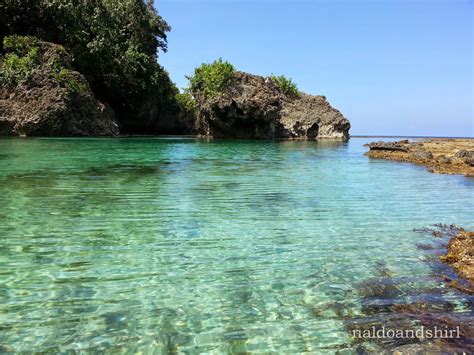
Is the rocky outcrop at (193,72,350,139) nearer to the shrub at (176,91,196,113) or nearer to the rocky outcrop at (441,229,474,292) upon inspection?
the shrub at (176,91,196,113)

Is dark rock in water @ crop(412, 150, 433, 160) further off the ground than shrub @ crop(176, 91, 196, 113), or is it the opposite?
shrub @ crop(176, 91, 196, 113)

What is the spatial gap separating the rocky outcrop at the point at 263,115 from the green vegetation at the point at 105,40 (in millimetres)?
7365

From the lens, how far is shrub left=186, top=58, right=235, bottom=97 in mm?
55747

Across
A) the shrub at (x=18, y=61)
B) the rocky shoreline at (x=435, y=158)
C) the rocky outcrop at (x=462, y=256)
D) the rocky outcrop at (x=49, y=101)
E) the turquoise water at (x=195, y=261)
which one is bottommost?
the turquoise water at (x=195, y=261)

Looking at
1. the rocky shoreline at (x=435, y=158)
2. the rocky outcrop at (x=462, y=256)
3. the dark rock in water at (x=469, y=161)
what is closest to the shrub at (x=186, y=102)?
the rocky shoreline at (x=435, y=158)

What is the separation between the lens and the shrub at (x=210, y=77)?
55.7m

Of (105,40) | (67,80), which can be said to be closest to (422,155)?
(67,80)

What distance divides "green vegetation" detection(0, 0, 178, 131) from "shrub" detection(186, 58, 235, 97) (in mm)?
8491

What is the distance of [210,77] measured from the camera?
Answer: 191 ft

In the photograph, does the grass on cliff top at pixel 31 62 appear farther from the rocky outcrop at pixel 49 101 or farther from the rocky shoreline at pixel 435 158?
the rocky shoreline at pixel 435 158

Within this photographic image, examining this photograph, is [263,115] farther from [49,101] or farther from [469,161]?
[469,161]

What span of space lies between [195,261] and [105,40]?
135 ft

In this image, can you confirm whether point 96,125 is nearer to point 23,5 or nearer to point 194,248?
point 23,5

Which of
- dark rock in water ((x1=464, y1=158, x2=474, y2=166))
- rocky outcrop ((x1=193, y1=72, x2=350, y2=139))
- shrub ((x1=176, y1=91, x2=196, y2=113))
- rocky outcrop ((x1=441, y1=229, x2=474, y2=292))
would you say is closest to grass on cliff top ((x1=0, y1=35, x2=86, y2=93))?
rocky outcrop ((x1=193, y1=72, x2=350, y2=139))
